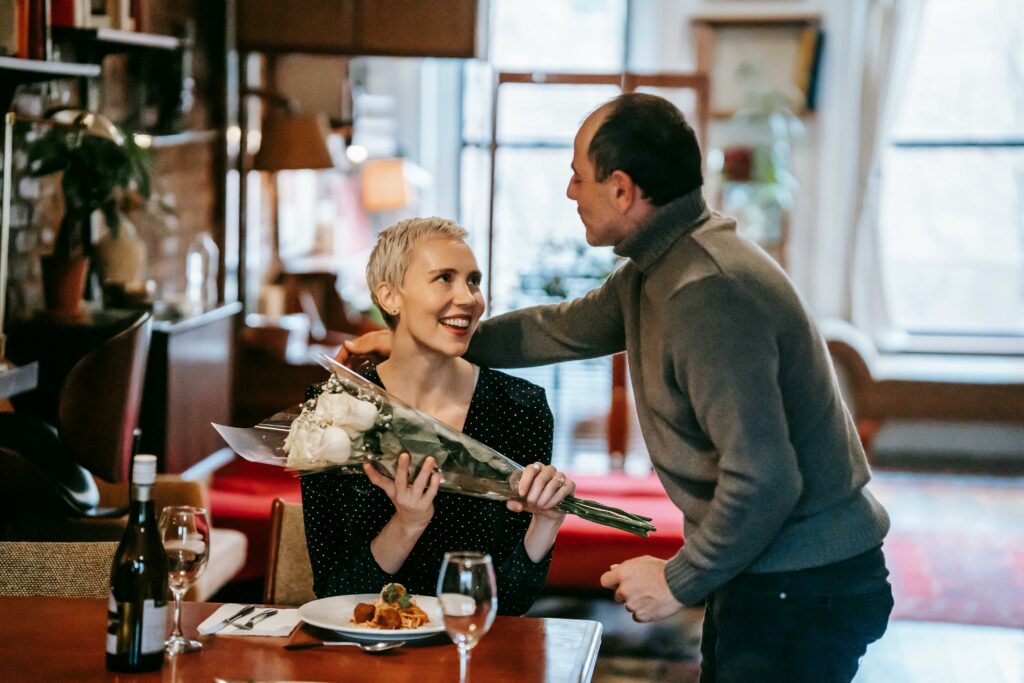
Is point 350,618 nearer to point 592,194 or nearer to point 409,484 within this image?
point 409,484

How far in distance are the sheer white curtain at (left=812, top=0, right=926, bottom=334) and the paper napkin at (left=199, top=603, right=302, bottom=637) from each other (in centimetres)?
633

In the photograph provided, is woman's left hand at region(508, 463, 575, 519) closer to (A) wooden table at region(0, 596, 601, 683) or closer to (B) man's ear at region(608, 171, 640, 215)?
(A) wooden table at region(0, 596, 601, 683)

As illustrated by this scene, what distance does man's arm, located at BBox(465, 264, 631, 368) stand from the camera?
8.17ft

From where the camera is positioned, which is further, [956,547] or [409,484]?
[956,547]

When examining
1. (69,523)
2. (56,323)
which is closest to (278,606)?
(69,523)

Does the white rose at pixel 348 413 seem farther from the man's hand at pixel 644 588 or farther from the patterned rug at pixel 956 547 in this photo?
the patterned rug at pixel 956 547

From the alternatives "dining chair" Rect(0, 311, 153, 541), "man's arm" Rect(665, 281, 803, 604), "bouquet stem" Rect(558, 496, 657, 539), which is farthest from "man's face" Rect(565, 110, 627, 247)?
"dining chair" Rect(0, 311, 153, 541)

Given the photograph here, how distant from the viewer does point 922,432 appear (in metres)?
7.60

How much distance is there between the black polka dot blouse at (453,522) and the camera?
86.8 inches

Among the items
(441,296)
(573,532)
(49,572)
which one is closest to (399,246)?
(441,296)

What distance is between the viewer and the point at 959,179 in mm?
8078

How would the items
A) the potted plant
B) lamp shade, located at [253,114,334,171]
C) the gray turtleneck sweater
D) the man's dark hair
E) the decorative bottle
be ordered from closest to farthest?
the gray turtleneck sweater → the man's dark hair → the potted plant → the decorative bottle → lamp shade, located at [253,114,334,171]

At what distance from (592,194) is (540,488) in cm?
50

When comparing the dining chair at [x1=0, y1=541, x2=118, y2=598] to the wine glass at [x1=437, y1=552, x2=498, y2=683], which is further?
the dining chair at [x1=0, y1=541, x2=118, y2=598]
